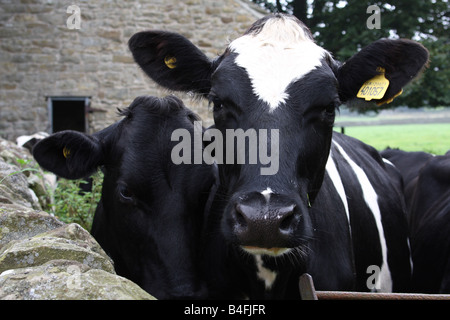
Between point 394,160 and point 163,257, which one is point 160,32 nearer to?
point 163,257

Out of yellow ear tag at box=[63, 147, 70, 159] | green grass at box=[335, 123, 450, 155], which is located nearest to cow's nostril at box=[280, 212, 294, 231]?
yellow ear tag at box=[63, 147, 70, 159]

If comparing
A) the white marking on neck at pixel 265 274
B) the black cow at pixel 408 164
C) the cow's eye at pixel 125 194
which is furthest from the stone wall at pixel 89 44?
the white marking on neck at pixel 265 274

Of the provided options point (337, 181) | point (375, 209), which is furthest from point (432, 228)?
point (337, 181)

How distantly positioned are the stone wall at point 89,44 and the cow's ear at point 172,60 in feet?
29.9

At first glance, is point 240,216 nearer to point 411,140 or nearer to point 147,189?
point 147,189

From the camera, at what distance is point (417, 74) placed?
9.62ft

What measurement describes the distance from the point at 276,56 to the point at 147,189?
3.39ft

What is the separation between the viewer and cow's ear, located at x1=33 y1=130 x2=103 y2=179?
122 inches

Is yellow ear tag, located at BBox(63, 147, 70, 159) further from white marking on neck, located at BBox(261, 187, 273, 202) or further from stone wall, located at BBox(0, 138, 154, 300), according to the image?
white marking on neck, located at BBox(261, 187, 273, 202)

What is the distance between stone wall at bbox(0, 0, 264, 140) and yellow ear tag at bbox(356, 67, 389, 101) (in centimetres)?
939

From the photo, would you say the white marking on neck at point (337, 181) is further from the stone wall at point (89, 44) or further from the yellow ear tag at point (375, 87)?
the stone wall at point (89, 44)

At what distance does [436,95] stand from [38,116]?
1146cm

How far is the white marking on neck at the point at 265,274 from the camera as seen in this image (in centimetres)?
271

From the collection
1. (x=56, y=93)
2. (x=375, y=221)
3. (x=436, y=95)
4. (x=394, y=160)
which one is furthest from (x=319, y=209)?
(x=436, y=95)
